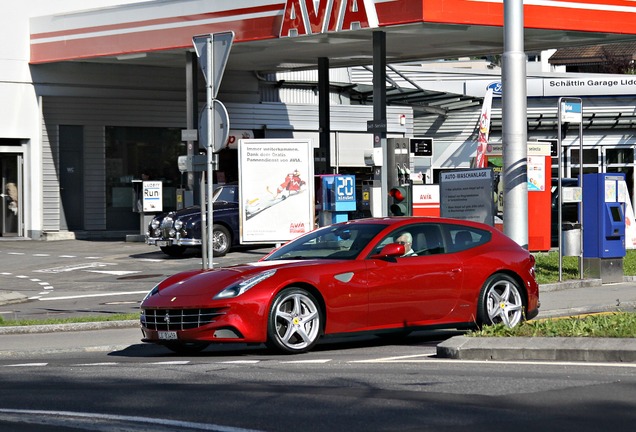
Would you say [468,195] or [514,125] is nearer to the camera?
[514,125]

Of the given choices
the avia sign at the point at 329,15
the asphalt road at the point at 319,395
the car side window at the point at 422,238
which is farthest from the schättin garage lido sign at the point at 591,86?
the asphalt road at the point at 319,395

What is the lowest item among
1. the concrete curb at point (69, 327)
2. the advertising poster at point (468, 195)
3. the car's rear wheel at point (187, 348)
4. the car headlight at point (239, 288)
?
the concrete curb at point (69, 327)

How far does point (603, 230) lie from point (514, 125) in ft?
13.0

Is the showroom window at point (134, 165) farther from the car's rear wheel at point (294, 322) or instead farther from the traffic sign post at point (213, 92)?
the car's rear wheel at point (294, 322)

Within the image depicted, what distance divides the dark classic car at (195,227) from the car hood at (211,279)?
1491cm

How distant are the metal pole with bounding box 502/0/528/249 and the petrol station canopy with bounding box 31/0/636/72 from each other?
370 inches

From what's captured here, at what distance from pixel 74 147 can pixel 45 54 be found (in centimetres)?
340

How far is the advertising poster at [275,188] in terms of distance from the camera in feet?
69.7

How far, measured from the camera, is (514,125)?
58.9 ft

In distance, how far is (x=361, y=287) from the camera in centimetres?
1223

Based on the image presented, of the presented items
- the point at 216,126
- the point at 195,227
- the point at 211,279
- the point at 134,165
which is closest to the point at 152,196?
the point at 195,227

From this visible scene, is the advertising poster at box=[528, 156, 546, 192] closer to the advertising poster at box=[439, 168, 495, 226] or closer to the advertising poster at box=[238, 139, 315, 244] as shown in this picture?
the advertising poster at box=[439, 168, 495, 226]

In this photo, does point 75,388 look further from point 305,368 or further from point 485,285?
point 485,285

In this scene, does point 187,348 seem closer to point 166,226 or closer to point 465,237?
point 465,237
